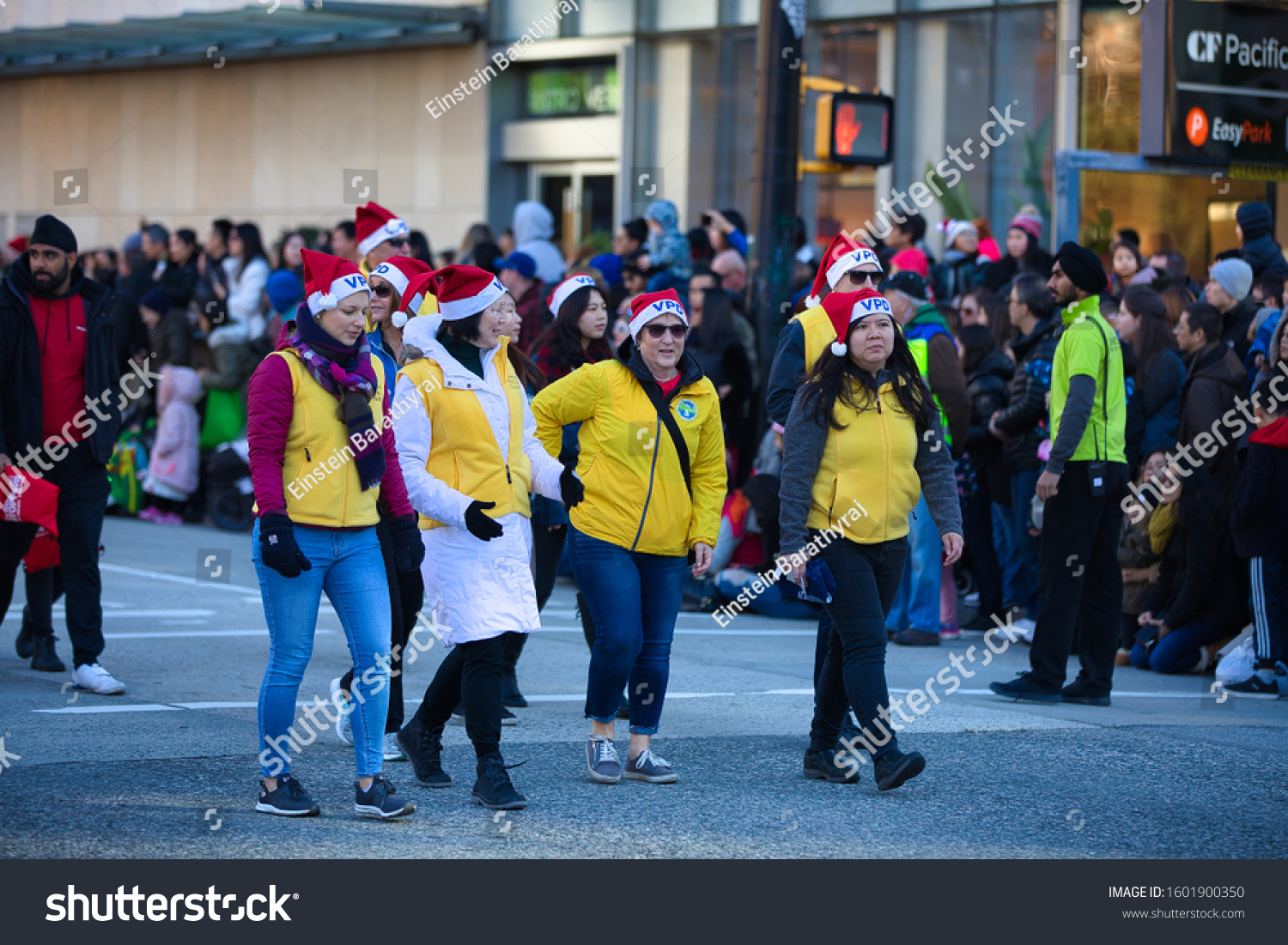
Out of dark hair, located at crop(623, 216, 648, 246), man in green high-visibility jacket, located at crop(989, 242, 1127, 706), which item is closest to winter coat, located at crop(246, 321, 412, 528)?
man in green high-visibility jacket, located at crop(989, 242, 1127, 706)

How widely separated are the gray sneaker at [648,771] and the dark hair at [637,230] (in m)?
8.95

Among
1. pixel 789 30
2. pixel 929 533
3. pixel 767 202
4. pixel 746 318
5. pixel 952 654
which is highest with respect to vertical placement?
pixel 789 30

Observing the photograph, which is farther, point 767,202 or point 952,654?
point 767,202

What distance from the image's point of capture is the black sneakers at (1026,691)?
8453 millimetres

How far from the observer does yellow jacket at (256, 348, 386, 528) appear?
19.2 feet

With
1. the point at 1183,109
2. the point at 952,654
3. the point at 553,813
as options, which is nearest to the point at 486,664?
the point at 553,813

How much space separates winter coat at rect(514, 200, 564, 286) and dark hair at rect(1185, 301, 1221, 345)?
21.8ft

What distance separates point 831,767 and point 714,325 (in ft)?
19.8

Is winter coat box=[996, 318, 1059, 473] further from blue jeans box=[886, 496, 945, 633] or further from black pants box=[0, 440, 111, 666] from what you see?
black pants box=[0, 440, 111, 666]

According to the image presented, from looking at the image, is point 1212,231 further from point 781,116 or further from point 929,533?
point 929,533

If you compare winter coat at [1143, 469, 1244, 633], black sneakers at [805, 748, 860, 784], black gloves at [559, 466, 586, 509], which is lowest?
black sneakers at [805, 748, 860, 784]

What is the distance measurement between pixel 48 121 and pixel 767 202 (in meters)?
20.7

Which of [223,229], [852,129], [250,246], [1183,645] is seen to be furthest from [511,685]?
[223,229]

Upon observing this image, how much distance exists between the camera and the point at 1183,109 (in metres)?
12.1
